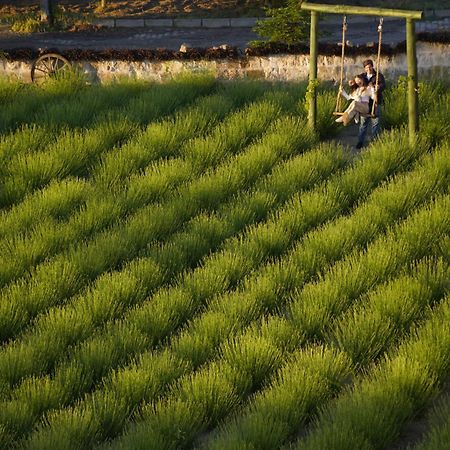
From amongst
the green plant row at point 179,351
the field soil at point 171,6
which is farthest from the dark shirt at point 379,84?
the field soil at point 171,6

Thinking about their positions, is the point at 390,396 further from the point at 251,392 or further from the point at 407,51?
the point at 407,51

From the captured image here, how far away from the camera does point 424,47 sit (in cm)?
1478

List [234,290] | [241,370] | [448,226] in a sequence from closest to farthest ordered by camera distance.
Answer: [241,370]
[234,290]
[448,226]

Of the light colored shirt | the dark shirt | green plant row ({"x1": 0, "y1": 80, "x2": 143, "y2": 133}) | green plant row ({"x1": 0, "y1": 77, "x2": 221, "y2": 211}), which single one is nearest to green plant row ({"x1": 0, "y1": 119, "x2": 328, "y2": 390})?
the light colored shirt

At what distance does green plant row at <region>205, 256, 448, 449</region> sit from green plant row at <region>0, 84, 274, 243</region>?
311 centimetres

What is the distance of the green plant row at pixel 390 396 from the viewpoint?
26.6ft

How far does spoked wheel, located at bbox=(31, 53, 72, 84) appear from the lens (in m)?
15.4

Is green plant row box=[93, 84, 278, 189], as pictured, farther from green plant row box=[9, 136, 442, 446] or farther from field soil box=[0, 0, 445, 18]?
field soil box=[0, 0, 445, 18]

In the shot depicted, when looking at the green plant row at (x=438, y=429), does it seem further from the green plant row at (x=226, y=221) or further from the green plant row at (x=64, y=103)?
the green plant row at (x=64, y=103)

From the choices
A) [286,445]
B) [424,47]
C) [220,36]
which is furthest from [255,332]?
[220,36]

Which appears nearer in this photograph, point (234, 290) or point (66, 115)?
point (234, 290)

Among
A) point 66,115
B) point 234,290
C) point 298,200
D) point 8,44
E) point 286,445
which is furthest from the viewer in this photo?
point 8,44

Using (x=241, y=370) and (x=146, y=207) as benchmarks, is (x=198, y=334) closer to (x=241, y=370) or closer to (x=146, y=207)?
(x=241, y=370)

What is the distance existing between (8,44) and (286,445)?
45.2 feet
